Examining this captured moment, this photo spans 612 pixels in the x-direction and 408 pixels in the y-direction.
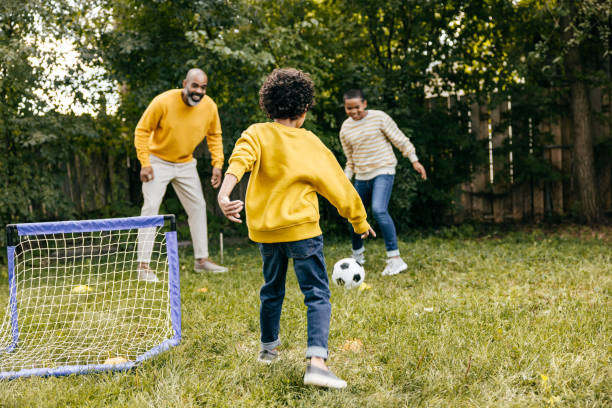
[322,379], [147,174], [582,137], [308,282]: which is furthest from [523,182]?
[322,379]

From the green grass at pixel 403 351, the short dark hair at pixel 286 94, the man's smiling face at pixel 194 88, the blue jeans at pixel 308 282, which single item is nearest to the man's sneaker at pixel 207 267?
the green grass at pixel 403 351

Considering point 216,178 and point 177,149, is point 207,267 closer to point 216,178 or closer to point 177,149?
point 216,178

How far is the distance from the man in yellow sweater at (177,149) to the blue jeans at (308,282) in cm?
242

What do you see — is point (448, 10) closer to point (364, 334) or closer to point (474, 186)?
point (474, 186)

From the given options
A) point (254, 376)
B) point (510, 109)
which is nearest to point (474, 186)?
point (510, 109)

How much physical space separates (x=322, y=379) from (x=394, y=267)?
2866mm

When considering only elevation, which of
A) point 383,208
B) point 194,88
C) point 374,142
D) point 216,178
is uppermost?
point 194,88

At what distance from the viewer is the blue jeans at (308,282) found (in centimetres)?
260

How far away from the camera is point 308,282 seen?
267 cm

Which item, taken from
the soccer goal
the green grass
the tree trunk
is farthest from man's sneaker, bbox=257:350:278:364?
the tree trunk

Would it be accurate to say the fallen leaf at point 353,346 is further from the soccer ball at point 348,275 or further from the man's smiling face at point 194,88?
the man's smiling face at point 194,88

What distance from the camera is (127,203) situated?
928 centimetres

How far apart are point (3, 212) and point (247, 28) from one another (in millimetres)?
3960

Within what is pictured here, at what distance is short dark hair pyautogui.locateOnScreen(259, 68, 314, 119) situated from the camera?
268cm
